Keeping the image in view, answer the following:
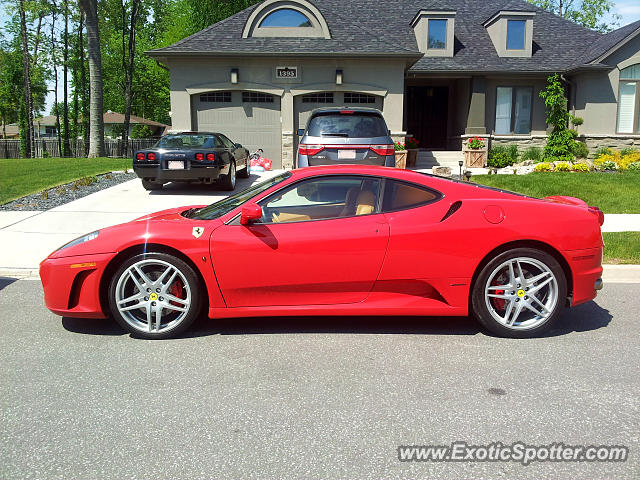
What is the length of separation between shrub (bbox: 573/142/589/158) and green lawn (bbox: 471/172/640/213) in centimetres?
467

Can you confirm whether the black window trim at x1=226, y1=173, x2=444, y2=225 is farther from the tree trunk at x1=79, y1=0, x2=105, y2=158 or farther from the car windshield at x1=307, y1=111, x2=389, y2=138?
the tree trunk at x1=79, y1=0, x2=105, y2=158

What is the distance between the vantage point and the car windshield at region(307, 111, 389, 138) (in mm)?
9992

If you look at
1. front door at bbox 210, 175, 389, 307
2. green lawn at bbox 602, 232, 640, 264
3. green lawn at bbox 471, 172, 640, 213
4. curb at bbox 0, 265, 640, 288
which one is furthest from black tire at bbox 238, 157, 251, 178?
front door at bbox 210, 175, 389, 307

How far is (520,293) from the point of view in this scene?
15.1ft

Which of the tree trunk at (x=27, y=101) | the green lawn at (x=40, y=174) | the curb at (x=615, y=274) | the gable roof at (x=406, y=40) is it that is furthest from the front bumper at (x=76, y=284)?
the tree trunk at (x=27, y=101)

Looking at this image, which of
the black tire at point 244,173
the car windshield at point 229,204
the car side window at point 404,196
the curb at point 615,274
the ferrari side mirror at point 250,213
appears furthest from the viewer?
the black tire at point 244,173

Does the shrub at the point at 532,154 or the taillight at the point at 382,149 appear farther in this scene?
the shrub at the point at 532,154

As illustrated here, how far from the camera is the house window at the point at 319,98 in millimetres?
19828

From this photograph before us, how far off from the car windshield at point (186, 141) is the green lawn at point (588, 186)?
262 inches

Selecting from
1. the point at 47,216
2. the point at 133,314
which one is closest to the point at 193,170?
the point at 47,216

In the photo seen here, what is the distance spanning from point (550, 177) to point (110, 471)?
12621mm

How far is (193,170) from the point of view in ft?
40.1

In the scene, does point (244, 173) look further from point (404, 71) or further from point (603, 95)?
point (603, 95)

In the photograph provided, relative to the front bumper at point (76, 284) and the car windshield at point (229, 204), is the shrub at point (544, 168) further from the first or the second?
the front bumper at point (76, 284)
